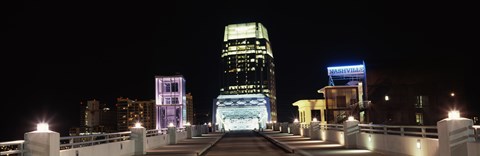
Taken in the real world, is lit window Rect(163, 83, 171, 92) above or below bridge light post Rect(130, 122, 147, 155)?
above

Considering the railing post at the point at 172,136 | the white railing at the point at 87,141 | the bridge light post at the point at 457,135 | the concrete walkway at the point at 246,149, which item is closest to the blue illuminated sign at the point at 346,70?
the railing post at the point at 172,136

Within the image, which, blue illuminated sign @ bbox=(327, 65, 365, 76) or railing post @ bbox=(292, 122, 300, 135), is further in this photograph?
blue illuminated sign @ bbox=(327, 65, 365, 76)

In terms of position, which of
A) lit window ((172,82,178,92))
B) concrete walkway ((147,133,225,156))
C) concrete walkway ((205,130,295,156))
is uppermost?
lit window ((172,82,178,92))

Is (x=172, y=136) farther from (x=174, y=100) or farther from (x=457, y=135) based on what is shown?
(x=457, y=135)

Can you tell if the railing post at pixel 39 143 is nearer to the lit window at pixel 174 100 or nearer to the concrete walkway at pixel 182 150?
the concrete walkway at pixel 182 150

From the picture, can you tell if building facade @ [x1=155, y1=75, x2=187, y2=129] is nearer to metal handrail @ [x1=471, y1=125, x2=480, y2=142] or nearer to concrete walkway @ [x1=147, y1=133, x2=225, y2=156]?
concrete walkway @ [x1=147, y1=133, x2=225, y2=156]

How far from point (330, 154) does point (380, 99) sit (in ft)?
197

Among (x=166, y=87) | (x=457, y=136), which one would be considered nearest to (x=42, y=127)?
(x=457, y=136)

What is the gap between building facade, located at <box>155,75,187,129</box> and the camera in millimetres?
62875

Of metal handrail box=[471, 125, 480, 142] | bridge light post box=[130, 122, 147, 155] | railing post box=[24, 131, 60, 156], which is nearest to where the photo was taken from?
metal handrail box=[471, 125, 480, 142]

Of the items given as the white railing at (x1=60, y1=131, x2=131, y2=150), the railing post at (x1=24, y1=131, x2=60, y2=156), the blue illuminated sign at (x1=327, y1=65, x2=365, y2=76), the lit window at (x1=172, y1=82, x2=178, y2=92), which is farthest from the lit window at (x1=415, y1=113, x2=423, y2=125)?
the railing post at (x1=24, y1=131, x2=60, y2=156)

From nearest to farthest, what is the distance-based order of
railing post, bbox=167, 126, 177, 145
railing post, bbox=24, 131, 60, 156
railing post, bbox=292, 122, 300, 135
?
railing post, bbox=24, 131, 60, 156 < railing post, bbox=167, 126, 177, 145 < railing post, bbox=292, 122, 300, 135

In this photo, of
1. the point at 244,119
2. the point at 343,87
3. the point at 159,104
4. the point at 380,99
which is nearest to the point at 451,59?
the point at 380,99

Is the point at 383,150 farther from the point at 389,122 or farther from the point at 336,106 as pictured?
the point at 336,106
